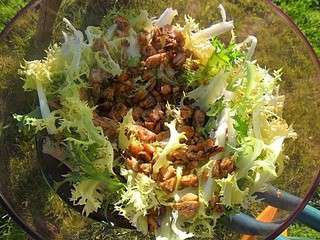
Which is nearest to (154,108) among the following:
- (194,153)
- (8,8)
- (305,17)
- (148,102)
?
(148,102)

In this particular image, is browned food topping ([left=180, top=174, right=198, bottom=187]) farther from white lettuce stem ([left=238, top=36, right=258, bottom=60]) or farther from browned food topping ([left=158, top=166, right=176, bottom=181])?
white lettuce stem ([left=238, top=36, right=258, bottom=60])

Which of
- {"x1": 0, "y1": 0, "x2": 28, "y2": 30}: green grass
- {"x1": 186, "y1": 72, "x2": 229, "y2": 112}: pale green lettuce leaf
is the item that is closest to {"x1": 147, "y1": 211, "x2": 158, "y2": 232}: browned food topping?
{"x1": 186, "y1": 72, "x2": 229, "y2": 112}: pale green lettuce leaf

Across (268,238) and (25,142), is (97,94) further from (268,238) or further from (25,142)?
(268,238)

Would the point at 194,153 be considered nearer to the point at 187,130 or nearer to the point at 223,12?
the point at 187,130

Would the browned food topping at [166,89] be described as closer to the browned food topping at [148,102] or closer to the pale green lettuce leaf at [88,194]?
the browned food topping at [148,102]

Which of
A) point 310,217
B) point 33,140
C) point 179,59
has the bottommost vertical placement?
point 310,217

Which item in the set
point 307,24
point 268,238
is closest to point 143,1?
point 268,238

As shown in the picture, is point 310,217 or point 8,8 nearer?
point 310,217
